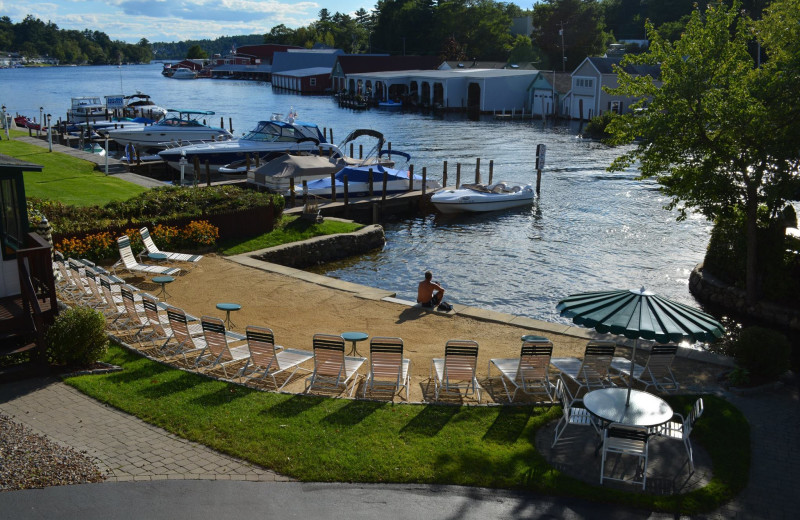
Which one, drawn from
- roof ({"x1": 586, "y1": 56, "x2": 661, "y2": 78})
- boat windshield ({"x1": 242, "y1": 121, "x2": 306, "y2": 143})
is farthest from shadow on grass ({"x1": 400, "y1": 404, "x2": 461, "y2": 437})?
roof ({"x1": 586, "y1": 56, "x2": 661, "y2": 78})

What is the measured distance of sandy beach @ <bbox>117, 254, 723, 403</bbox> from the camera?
41.5 ft

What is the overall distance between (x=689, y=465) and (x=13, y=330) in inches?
408

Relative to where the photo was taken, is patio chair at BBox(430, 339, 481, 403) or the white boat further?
the white boat

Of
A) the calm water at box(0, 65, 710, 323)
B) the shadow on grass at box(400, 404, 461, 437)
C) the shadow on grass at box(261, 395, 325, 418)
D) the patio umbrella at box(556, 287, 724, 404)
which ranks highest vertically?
the patio umbrella at box(556, 287, 724, 404)

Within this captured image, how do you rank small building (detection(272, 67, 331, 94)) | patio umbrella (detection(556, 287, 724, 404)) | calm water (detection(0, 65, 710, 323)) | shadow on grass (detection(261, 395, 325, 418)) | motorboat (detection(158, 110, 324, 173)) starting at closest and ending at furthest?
patio umbrella (detection(556, 287, 724, 404))
shadow on grass (detection(261, 395, 325, 418))
calm water (detection(0, 65, 710, 323))
motorboat (detection(158, 110, 324, 173))
small building (detection(272, 67, 331, 94))

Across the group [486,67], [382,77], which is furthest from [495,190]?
[486,67]

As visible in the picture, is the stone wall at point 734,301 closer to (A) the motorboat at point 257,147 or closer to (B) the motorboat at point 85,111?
(A) the motorboat at point 257,147

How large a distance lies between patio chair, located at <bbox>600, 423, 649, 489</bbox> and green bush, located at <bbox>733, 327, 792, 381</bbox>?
4231 mm

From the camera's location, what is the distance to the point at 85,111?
194ft

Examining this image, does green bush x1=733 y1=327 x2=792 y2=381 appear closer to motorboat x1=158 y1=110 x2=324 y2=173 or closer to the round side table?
the round side table

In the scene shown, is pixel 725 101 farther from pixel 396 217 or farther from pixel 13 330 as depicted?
pixel 396 217

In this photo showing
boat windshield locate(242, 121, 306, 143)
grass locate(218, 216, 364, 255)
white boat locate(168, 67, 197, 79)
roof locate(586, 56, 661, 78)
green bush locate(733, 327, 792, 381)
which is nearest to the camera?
green bush locate(733, 327, 792, 381)

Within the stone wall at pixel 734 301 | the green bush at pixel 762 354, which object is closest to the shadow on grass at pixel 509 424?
the green bush at pixel 762 354

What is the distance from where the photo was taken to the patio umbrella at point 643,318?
9.09m
